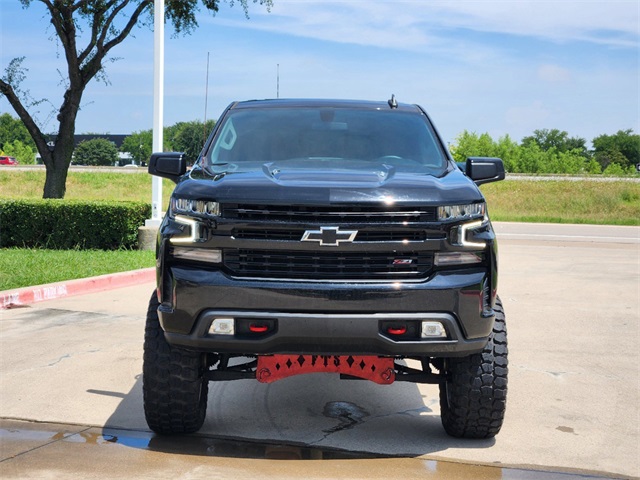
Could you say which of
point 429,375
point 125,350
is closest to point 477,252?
point 429,375

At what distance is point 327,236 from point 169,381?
1.24m

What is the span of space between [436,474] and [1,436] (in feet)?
8.11

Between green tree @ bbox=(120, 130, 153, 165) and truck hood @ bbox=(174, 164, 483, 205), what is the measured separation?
169 meters

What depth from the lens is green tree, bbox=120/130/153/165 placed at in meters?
171

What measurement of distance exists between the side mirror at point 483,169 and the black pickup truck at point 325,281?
0.83 meters

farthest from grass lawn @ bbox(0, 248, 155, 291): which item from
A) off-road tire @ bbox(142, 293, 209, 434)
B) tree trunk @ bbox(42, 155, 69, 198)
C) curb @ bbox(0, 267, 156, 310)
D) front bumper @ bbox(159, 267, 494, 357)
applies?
front bumper @ bbox(159, 267, 494, 357)

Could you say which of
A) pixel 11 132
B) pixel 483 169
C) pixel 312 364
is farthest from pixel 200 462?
pixel 11 132

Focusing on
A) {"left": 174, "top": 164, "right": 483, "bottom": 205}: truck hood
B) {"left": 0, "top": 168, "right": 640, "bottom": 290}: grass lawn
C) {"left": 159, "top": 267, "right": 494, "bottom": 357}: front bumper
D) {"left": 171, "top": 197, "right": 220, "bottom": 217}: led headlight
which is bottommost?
{"left": 0, "top": 168, "right": 640, "bottom": 290}: grass lawn

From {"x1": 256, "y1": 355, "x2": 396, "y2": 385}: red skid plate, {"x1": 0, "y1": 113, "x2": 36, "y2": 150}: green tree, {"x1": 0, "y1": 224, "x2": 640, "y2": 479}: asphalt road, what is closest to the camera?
{"x1": 0, "y1": 224, "x2": 640, "y2": 479}: asphalt road

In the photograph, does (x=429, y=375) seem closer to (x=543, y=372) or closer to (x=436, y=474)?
(x=436, y=474)

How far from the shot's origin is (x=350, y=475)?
15.0 ft

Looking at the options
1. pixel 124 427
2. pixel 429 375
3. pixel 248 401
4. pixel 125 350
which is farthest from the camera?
pixel 125 350

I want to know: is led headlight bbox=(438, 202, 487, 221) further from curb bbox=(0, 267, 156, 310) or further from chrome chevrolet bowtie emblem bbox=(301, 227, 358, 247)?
curb bbox=(0, 267, 156, 310)

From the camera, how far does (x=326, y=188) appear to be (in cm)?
464
